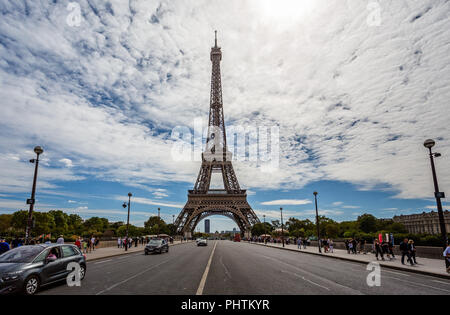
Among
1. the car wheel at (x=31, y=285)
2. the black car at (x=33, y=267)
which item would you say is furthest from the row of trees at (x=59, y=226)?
the car wheel at (x=31, y=285)

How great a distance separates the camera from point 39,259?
889 cm

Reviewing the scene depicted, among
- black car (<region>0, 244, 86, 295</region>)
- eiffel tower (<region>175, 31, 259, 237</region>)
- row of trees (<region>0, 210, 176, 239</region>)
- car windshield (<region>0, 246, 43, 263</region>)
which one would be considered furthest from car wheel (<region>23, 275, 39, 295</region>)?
eiffel tower (<region>175, 31, 259, 237</region>)

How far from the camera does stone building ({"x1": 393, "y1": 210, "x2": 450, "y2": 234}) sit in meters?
110

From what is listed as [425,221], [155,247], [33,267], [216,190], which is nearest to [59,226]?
[216,190]

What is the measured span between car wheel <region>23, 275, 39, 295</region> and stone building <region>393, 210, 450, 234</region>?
434 ft

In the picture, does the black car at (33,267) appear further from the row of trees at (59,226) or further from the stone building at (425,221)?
the stone building at (425,221)

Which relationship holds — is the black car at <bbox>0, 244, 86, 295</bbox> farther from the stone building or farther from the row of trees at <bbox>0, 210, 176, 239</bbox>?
the stone building

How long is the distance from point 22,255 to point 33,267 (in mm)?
928

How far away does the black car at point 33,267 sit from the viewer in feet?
25.2

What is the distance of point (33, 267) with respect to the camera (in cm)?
840

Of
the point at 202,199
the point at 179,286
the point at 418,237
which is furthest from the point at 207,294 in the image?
the point at 202,199

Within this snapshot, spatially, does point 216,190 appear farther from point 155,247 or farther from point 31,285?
point 31,285
